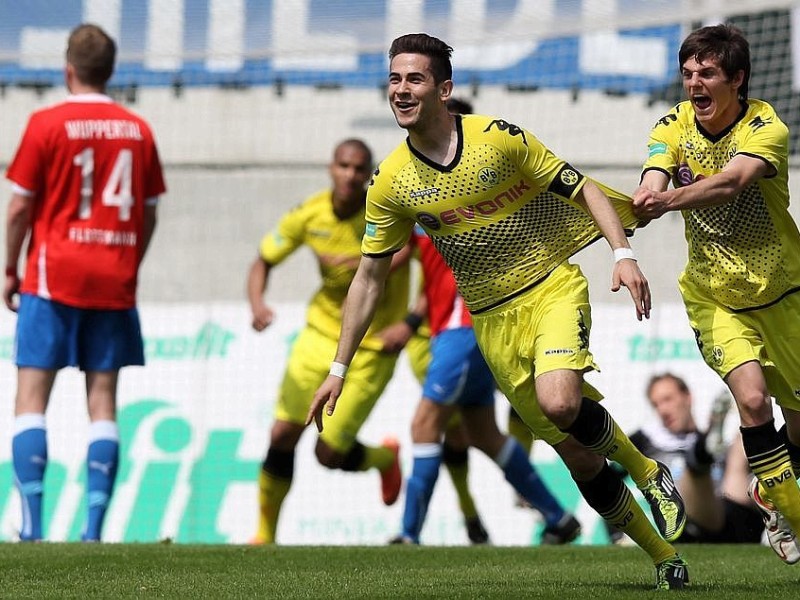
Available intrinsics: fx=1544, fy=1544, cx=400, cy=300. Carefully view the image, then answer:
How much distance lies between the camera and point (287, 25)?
1413cm

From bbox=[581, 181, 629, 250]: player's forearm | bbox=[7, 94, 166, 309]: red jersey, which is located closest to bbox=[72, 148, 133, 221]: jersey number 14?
bbox=[7, 94, 166, 309]: red jersey

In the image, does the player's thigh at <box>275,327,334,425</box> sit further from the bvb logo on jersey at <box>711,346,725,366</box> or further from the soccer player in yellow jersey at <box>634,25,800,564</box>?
the bvb logo on jersey at <box>711,346,725,366</box>

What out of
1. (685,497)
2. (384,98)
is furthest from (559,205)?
(384,98)

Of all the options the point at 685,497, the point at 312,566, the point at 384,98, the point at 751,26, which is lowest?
the point at 685,497

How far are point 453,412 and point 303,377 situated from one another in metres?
1.14

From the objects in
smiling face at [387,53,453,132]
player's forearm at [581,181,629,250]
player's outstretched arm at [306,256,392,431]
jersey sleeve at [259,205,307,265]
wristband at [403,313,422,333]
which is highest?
smiling face at [387,53,453,132]

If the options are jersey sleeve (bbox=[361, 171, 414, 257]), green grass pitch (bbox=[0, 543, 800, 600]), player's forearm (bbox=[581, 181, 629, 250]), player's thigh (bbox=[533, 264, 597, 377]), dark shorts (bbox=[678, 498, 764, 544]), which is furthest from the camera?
dark shorts (bbox=[678, 498, 764, 544])

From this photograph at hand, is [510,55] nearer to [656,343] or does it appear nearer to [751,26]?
[751,26]

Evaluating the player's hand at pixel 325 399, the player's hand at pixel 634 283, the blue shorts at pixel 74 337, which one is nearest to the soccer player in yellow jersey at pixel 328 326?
the blue shorts at pixel 74 337

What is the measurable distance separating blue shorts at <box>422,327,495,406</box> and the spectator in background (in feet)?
4.93

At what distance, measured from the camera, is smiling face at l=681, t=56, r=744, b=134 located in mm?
6566

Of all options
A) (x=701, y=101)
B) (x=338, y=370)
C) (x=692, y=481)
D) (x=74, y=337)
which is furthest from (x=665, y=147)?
(x=692, y=481)

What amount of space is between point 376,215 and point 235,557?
2096mm

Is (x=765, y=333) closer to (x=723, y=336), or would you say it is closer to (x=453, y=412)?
(x=723, y=336)
